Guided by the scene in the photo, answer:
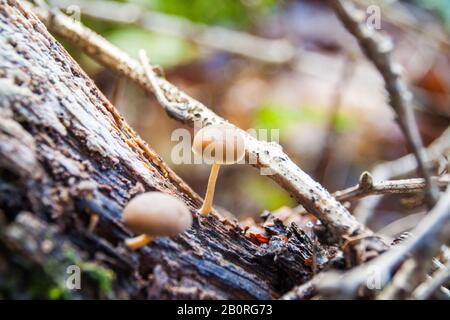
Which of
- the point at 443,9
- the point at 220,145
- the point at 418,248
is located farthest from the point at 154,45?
the point at 418,248

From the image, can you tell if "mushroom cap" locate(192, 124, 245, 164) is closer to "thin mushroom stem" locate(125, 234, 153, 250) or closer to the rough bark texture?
the rough bark texture

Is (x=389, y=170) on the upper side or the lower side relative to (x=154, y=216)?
upper

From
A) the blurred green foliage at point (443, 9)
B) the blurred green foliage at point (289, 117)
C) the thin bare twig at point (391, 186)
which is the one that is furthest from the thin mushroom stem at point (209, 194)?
the blurred green foliage at point (443, 9)

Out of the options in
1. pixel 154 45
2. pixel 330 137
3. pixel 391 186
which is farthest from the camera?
pixel 154 45

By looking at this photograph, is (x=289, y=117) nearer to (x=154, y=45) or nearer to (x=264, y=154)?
(x=154, y=45)

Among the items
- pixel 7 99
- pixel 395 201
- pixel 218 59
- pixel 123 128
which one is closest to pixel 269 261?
pixel 123 128

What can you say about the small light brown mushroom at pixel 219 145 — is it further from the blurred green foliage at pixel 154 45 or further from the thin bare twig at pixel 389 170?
the blurred green foliage at pixel 154 45

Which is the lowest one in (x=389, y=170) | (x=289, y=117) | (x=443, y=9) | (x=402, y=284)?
(x=402, y=284)
